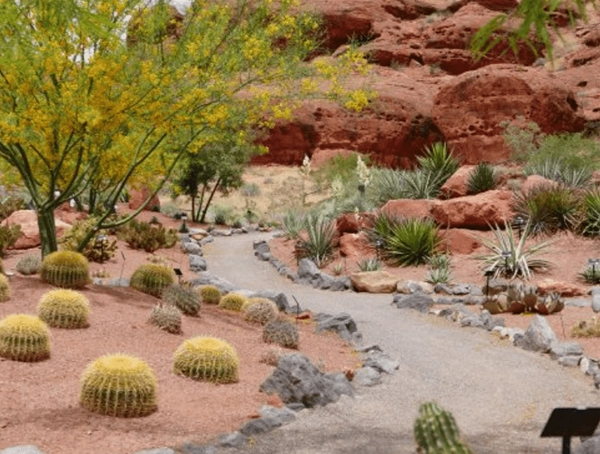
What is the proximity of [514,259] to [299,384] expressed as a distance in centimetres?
998

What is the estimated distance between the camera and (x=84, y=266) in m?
12.1

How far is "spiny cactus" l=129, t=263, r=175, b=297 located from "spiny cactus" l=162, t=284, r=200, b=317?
45.3 inches

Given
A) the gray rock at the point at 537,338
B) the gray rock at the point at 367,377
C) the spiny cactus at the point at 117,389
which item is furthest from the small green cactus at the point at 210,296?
the spiny cactus at the point at 117,389

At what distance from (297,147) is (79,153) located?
116 ft

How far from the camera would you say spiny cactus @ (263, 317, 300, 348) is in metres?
10.7

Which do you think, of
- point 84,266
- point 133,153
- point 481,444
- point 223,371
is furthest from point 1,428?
point 133,153

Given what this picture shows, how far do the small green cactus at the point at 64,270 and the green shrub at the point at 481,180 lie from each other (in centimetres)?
1315

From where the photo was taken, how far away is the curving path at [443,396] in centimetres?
707

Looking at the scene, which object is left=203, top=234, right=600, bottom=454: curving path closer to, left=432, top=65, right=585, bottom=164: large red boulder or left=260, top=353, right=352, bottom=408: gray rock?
left=260, top=353, right=352, bottom=408: gray rock

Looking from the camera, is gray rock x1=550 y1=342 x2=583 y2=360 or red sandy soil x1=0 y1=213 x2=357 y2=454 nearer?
red sandy soil x1=0 y1=213 x2=357 y2=454

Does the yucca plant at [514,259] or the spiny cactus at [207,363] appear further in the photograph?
the yucca plant at [514,259]

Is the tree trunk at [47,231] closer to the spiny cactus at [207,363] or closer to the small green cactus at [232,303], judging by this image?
the small green cactus at [232,303]

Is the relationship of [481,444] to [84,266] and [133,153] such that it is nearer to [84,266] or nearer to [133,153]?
[84,266]

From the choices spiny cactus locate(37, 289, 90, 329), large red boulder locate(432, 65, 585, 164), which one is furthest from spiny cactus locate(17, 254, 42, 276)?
large red boulder locate(432, 65, 585, 164)
